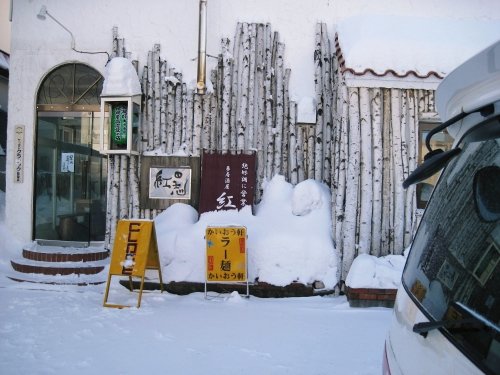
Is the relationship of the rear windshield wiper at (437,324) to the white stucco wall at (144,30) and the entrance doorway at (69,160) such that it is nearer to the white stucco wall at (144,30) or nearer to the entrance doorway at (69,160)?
the white stucco wall at (144,30)

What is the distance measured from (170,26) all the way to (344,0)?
2.97 meters

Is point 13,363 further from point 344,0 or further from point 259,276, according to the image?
point 344,0

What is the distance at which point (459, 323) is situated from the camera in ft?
3.75

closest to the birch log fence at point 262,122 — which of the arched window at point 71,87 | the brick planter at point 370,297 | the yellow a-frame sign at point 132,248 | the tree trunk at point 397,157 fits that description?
the tree trunk at point 397,157

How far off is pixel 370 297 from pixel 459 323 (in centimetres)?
458

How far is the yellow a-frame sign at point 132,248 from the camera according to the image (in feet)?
17.8

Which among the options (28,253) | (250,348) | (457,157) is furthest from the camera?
(28,253)

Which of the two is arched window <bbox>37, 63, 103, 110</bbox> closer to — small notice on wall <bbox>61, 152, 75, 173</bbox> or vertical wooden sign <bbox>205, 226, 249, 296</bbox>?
small notice on wall <bbox>61, 152, 75, 173</bbox>

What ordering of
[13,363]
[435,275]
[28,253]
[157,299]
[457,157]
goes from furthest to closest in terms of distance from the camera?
[28,253] → [157,299] → [13,363] → [457,157] → [435,275]

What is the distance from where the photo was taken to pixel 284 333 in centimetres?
452

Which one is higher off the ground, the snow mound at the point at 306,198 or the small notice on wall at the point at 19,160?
the small notice on wall at the point at 19,160

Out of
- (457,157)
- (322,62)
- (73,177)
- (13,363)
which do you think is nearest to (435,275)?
(457,157)

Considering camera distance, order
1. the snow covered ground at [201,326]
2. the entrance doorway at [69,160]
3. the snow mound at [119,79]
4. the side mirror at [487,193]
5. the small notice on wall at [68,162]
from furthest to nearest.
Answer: the small notice on wall at [68,162] < the entrance doorway at [69,160] < the snow mound at [119,79] < the snow covered ground at [201,326] < the side mirror at [487,193]

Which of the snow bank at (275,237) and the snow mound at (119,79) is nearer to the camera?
the snow bank at (275,237)
